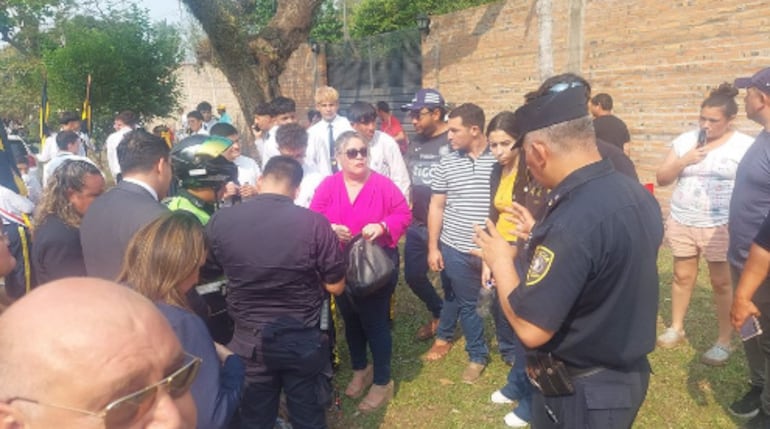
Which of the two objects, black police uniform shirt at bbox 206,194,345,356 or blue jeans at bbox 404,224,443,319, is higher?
black police uniform shirt at bbox 206,194,345,356

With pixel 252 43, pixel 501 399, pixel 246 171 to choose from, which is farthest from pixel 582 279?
pixel 252 43

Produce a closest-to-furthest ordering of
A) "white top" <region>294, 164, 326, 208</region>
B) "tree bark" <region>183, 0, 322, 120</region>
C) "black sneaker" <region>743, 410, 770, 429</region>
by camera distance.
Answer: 1. "black sneaker" <region>743, 410, 770, 429</region>
2. "white top" <region>294, 164, 326, 208</region>
3. "tree bark" <region>183, 0, 322, 120</region>

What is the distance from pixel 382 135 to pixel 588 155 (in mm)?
3171

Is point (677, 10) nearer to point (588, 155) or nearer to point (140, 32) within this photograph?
point (588, 155)

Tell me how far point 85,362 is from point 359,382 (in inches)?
129

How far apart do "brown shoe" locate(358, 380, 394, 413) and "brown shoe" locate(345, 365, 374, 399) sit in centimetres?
12

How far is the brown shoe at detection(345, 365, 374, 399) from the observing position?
4055 mm

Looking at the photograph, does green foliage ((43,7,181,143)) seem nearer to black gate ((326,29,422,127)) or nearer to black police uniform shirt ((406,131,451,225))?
black gate ((326,29,422,127))

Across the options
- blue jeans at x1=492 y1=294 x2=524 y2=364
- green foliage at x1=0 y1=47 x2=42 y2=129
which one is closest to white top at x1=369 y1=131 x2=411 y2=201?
blue jeans at x1=492 y1=294 x2=524 y2=364

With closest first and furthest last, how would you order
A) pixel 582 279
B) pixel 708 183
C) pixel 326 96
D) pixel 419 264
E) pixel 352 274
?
pixel 582 279
pixel 352 274
pixel 708 183
pixel 419 264
pixel 326 96

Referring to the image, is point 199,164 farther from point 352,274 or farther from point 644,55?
point 644,55

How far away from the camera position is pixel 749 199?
10.5 ft

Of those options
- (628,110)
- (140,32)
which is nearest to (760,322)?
(628,110)

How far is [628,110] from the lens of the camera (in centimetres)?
731
